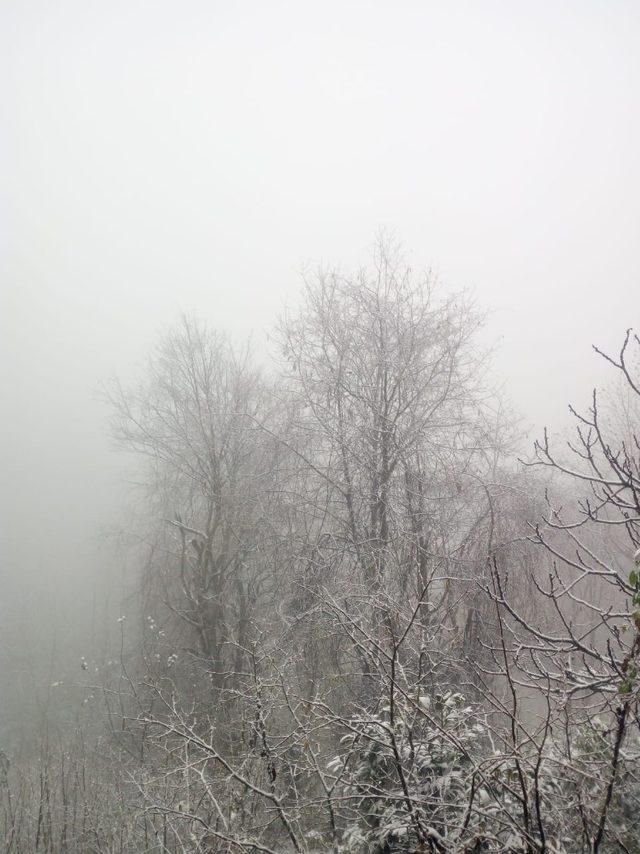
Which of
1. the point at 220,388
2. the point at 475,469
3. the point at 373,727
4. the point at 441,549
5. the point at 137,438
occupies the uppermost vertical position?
the point at 220,388

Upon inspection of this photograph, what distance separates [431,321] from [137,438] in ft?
23.0

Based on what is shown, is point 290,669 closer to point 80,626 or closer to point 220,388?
point 220,388

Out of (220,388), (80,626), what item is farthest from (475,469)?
(80,626)

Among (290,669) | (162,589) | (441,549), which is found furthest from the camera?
(162,589)

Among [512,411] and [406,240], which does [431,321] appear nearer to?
[406,240]

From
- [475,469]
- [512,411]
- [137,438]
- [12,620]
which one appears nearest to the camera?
[475,469]

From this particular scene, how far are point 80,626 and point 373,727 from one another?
1919 centimetres

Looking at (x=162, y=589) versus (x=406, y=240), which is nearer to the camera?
(x=406, y=240)

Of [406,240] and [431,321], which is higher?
[406,240]

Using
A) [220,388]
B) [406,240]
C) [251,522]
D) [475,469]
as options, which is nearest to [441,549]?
[475,469]

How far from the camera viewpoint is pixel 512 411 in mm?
10023

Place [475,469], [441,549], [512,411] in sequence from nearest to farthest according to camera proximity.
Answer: [441,549], [475,469], [512,411]

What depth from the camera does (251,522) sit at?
924 cm

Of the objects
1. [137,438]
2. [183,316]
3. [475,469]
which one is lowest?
[475,469]
